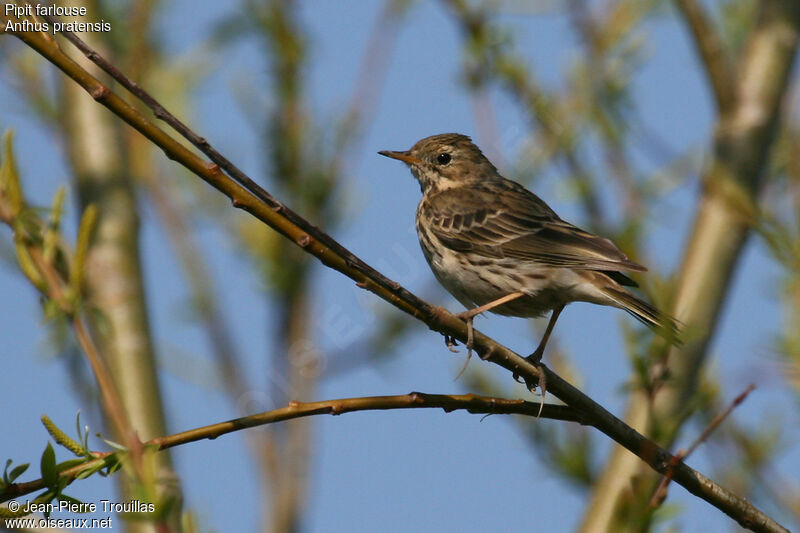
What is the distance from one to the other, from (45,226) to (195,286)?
3.48 m

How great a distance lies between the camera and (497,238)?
5.95 meters

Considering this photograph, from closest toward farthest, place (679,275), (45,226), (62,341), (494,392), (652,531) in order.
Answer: (652,531) → (45,226) → (62,341) → (494,392) → (679,275)

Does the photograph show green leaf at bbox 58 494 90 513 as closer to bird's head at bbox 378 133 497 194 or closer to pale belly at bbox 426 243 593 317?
pale belly at bbox 426 243 593 317

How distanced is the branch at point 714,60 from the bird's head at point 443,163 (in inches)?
93.2

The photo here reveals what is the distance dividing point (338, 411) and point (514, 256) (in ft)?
11.1

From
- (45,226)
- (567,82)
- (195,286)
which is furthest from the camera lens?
(195,286)

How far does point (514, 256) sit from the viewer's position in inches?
227

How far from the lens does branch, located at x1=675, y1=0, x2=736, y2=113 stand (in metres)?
4.97

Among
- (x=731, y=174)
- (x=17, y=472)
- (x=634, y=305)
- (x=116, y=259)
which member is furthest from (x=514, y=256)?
(x=17, y=472)

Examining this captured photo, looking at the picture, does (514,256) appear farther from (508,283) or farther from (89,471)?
(89,471)

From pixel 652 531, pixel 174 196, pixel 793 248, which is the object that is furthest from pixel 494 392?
pixel 174 196

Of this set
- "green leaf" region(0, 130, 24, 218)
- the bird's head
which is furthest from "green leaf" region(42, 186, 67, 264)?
the bird's head

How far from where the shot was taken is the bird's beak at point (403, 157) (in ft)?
21.5

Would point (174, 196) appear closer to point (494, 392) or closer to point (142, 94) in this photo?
point (494, 392)
